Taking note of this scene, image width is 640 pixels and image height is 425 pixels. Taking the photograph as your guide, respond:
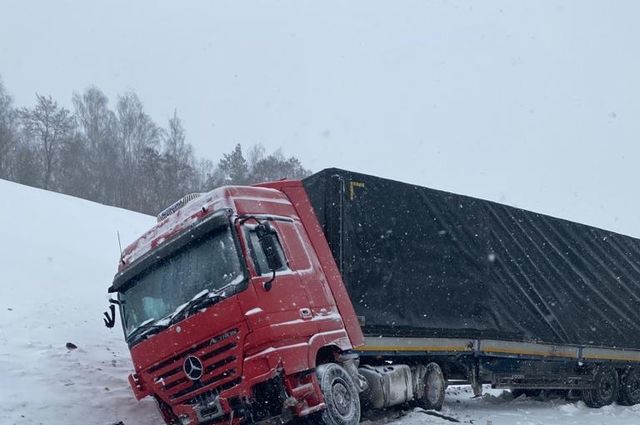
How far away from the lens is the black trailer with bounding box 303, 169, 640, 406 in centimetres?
890

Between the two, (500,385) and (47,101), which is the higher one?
(47,101)

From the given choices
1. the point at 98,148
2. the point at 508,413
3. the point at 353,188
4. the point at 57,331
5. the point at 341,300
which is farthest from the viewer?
the point at 98,148

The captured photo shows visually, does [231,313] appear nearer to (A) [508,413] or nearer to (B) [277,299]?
(B) [277,299]

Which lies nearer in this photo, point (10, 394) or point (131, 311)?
point (131, 311)

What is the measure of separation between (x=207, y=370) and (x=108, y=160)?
52.4 metres

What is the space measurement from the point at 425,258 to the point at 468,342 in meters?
1.71

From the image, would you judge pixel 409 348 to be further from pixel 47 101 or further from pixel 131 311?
pixel 47 101

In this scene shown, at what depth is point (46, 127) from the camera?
5306 centimetres

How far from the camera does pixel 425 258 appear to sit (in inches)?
385

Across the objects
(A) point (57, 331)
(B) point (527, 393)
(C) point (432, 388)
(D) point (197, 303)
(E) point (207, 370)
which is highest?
(A) point (57, 331)

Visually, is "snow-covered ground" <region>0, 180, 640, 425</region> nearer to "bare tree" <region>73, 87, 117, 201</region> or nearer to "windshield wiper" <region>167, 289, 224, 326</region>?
"windshield wiper" <region>167, 289, 224, 326</region>

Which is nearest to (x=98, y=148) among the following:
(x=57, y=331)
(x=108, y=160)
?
(x=108, y=160)

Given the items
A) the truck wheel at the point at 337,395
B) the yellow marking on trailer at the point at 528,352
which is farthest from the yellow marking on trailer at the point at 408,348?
the truck wheel at the point at 337,395

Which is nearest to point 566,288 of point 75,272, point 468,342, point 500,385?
point 500,385
